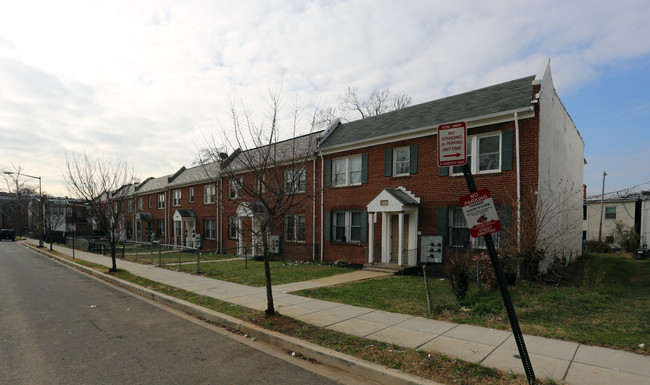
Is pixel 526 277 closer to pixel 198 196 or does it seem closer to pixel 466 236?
pixel 466 236

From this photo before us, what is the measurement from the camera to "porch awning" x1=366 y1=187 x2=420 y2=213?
13.9 m

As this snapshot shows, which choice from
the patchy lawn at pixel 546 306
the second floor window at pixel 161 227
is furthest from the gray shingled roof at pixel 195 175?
the patchy lawn at pixel 546 306

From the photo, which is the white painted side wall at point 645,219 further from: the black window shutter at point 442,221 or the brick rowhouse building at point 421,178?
the black window shutter at point 442,221

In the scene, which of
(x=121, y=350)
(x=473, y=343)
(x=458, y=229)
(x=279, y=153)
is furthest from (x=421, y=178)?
(x=121, y=350)

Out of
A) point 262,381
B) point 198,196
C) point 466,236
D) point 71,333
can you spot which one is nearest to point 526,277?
point 466,236

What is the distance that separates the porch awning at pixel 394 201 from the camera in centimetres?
1395

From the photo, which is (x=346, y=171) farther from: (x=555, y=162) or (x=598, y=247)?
(x=598, y=247)

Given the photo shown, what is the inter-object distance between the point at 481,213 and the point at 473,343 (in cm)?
260

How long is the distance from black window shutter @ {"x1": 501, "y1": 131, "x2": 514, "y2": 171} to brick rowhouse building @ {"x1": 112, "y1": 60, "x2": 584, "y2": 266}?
3 centimetres

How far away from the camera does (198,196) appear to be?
97.3ft

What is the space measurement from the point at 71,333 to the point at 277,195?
4.82 m

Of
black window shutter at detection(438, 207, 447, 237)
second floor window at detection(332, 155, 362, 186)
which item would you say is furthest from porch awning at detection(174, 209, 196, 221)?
black window shutter at detection(438, 207, 447, 237)

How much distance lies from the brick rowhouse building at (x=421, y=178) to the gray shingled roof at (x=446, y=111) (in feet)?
0.20

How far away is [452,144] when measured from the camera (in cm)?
435
